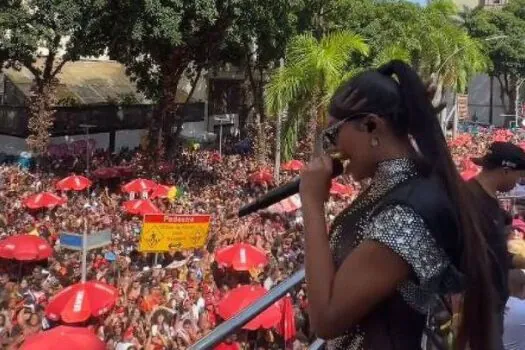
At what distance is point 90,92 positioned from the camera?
3156 centimetres

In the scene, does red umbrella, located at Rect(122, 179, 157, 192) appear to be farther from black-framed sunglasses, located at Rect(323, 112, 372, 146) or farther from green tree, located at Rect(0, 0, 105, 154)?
black-framed sunglasses, located at Rect(323, 112, 372, 146)

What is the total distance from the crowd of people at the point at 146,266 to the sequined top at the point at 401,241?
1.39 m

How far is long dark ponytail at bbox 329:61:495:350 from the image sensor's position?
1616 millimetres

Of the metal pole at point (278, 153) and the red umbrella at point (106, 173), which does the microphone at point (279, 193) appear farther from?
the red umbrella at point (106, 173)

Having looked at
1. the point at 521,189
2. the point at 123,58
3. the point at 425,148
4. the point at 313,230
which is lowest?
the point at 521,189

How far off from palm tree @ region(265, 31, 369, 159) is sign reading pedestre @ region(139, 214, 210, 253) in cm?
700

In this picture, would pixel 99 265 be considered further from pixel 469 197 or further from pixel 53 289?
pixel 469 197

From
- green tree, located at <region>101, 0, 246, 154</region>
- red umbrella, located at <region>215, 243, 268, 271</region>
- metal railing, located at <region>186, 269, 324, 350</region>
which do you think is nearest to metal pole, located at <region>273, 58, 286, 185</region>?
green tree, located at <region>101, 0, 246, 154</region>

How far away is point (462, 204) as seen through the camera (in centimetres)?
162

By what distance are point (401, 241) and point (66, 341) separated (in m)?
3.60

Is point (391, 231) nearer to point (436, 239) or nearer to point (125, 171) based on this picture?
point (436, 239)

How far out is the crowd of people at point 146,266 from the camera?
319 inches

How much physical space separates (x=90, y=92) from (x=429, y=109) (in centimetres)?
3104

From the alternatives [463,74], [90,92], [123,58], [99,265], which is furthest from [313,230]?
[90,92]
